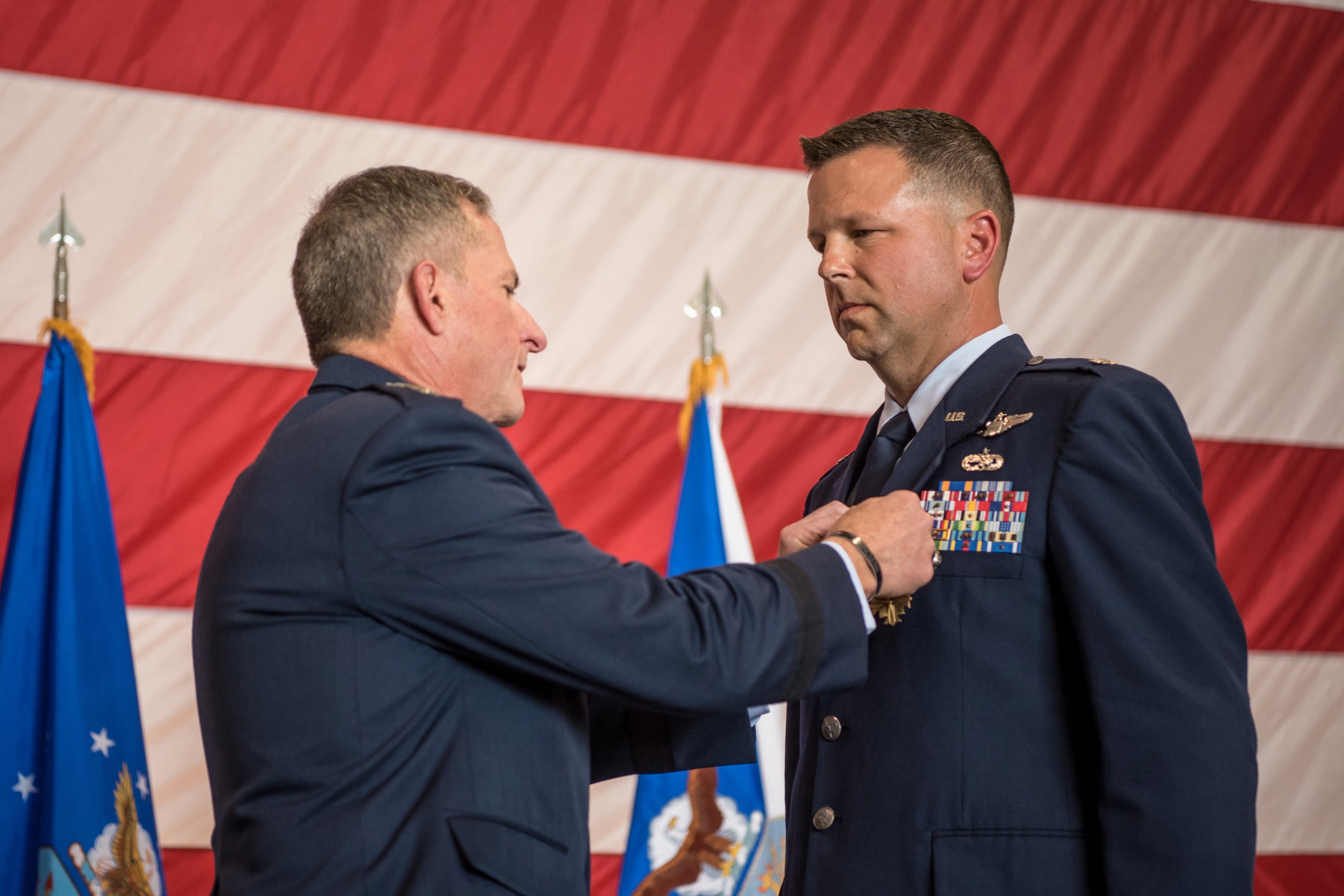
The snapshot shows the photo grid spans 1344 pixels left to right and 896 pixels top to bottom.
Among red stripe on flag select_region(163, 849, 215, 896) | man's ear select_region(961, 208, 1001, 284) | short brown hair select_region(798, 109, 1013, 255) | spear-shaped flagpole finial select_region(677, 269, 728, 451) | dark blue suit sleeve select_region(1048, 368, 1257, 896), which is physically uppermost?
spear-shaped flagpole finial select_region(677, 269, 728, 451)

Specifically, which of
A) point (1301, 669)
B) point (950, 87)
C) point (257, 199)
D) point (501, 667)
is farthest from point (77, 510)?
point (1301, 669)

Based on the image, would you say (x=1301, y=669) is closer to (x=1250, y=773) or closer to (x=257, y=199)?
(x=1250, y=773)

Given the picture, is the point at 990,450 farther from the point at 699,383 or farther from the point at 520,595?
the point at 699,383

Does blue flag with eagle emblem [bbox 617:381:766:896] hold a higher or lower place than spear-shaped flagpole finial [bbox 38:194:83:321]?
lower

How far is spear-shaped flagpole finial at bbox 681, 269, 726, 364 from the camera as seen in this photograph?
2.41 metres

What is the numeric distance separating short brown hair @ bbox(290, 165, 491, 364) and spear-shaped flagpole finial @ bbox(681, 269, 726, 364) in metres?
1.22

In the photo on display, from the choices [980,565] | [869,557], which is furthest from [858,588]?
[980,565]

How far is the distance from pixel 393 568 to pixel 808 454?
67.8 inches

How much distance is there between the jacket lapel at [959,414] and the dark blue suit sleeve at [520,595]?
1.03 ft

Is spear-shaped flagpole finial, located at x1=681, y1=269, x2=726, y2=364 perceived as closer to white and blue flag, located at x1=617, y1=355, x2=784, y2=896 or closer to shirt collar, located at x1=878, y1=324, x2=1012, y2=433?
white and blue flag, located at x1=617, y1=355, x2=784, y2=896

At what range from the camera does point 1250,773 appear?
1.07 metres

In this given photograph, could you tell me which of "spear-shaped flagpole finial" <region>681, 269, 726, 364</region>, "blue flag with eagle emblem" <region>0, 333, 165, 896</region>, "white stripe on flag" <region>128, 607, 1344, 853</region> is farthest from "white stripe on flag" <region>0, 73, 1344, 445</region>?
"white stripe on flag" <region>128, 607, 1344, 853</region>

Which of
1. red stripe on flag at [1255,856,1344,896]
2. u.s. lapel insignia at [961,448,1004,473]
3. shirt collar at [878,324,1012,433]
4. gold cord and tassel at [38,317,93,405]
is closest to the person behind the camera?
u.s. lapel insignia at [961,448,1004,473]

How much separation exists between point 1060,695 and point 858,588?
9.8 inches
